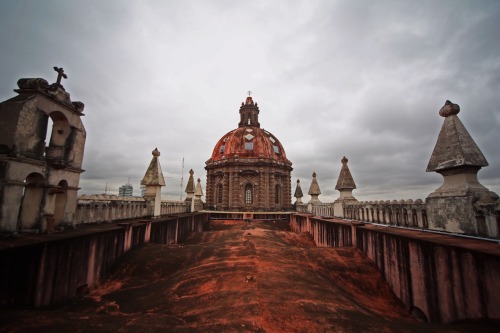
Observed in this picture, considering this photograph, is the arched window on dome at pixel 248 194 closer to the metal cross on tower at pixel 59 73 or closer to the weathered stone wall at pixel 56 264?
the weathered stone wall at pixel 56 264

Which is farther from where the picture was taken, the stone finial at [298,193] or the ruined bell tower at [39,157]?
the stone finial at [298,193]

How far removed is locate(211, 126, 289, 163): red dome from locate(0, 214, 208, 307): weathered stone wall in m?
23.6

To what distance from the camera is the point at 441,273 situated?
17.7ft

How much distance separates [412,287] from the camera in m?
6.32

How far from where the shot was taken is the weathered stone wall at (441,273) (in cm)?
435

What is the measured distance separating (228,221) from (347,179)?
14.9m

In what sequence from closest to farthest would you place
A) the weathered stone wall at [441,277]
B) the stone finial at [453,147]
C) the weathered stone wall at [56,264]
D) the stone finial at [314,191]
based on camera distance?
the weathered stone wall at [441,277] → the weathered stone wall at [56,264] → the stone finial at [453,147] → the stone finial at [314,191]

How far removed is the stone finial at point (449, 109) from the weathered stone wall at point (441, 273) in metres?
4.17

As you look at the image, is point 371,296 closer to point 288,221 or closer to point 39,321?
point 39,321

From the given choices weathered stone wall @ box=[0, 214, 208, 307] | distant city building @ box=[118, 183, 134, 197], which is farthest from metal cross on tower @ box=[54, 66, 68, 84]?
Answer: distant city building @ box=[118, 183, 134, 197]

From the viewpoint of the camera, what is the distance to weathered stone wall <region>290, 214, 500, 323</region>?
435 cm

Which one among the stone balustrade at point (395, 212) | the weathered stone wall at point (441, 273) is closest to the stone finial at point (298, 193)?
the stone balustrade at point (395, 212)

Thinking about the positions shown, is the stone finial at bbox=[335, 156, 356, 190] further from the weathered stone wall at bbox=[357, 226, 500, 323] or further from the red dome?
the red dome

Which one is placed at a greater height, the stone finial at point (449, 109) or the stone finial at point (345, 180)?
the stone finial at point (449, 109)
